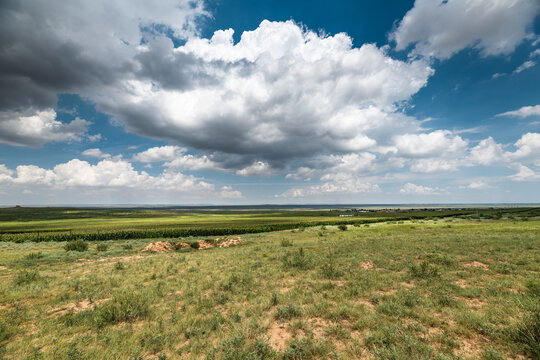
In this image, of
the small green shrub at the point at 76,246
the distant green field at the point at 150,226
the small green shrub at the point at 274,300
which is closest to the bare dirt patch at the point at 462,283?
the small green shrub at the point at 274,300

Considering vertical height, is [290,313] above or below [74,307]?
above

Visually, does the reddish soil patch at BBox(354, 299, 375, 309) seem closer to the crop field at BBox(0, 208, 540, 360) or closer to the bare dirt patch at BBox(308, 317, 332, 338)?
the crop field at BBox(0, 208, 540, 360)

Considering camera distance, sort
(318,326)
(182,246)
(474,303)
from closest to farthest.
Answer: (318,326) < (474,303) < (182,246)

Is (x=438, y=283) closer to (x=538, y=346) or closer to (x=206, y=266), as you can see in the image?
(x=538, y=346)

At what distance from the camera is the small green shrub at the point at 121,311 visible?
870 cm

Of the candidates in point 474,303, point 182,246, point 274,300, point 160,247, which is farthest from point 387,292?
point 182,246

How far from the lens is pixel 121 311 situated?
8.87 m

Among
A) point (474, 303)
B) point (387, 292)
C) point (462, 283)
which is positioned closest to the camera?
point (474, 303)

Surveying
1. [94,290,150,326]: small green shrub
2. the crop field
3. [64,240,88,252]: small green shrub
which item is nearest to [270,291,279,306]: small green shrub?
the crop field

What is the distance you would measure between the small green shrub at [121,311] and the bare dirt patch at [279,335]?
5712 millimetres

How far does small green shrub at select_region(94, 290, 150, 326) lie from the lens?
8.70 meters

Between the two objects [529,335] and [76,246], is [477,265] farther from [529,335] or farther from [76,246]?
[76,246]

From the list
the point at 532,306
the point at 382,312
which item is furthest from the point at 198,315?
the point at 532,306

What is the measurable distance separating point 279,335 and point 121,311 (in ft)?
22.3
